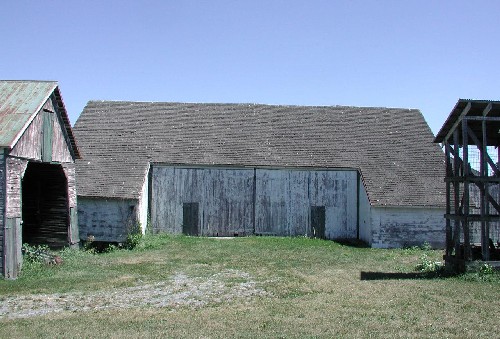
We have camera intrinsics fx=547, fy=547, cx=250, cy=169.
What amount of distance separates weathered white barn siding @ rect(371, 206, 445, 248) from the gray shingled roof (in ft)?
1.74

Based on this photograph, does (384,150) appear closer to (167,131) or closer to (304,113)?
(304,113)

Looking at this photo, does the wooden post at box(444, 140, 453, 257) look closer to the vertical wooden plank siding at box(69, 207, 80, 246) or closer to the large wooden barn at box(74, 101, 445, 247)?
the large wooden barn at box(74, 101, 445, 247)

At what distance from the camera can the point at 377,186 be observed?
1101 inches

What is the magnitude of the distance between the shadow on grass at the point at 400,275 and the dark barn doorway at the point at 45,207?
12450 mm

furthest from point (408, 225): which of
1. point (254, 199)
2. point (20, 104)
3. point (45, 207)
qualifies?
point (20, 104)

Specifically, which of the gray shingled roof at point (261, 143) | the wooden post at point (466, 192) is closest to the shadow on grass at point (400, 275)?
the wooden post at point (466, 192)

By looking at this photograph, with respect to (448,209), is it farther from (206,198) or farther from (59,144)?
(59,144)

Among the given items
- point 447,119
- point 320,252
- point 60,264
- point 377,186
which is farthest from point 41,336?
point 377,186

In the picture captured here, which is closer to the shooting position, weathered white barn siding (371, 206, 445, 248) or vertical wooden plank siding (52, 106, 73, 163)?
vertical wooden plank siding (52, 106, 73, 163)

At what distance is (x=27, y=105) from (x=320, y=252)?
1303 centimetres

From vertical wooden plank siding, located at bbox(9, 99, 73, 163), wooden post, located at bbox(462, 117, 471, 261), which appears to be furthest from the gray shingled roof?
wooden post, located at bbox(462, 117, 471, 261)

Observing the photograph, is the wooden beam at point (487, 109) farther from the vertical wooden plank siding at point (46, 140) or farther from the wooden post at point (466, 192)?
the vertical wooden plank siding at point (46, 140)

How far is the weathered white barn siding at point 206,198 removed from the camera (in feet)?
94.9

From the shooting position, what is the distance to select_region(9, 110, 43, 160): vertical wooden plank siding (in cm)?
1789
